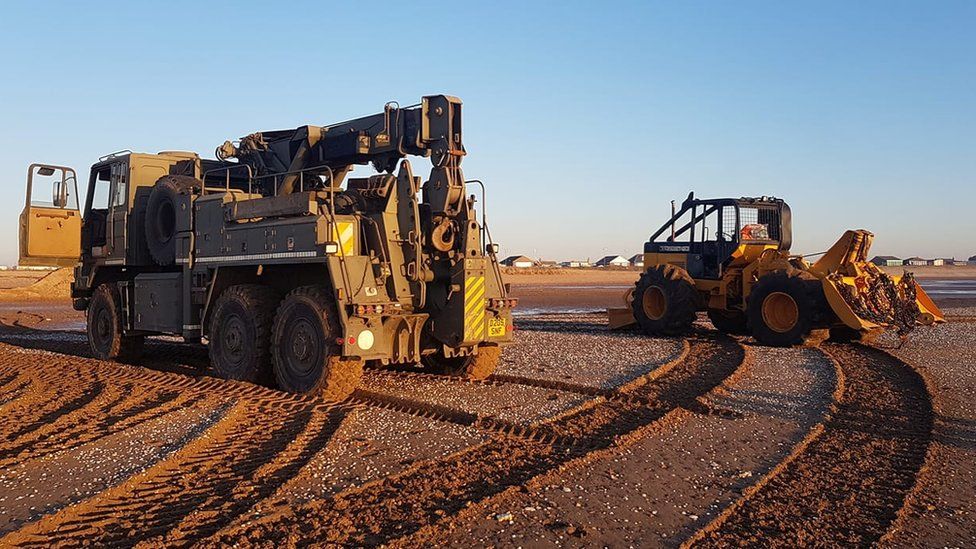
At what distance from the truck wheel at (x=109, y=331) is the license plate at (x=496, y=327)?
6163 millimetres

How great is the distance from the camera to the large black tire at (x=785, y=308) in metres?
13.4

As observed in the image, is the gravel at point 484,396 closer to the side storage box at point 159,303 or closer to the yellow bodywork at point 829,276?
the side storage box at point 159,303

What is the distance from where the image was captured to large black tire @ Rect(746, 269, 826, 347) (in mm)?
13406

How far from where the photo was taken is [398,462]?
6.03 m

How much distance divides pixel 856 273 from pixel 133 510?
12.5 metres

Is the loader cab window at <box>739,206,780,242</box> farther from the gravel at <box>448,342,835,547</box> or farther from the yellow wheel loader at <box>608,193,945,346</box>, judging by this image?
the gravel at <box>448,342,835,547</box>

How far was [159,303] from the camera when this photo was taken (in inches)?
440

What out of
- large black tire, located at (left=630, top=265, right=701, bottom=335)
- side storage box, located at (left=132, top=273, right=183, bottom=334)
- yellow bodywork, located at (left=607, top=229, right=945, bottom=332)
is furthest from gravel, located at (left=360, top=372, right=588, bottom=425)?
large black tire, located at (left=630, top=265, right=701, bottom=335)

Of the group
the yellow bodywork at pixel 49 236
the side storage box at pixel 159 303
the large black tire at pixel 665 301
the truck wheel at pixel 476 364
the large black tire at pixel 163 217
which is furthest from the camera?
the large black tire at pixel 665 301

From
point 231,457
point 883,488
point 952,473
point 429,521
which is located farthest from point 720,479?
point 231,457

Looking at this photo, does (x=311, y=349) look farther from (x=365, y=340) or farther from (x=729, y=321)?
(x=729, y=321)

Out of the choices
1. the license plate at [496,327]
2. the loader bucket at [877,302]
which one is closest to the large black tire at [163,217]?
the license plate at [496,327]

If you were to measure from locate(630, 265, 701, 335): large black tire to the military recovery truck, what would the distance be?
6.54 m

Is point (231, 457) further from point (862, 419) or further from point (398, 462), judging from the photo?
point (862, 419)
